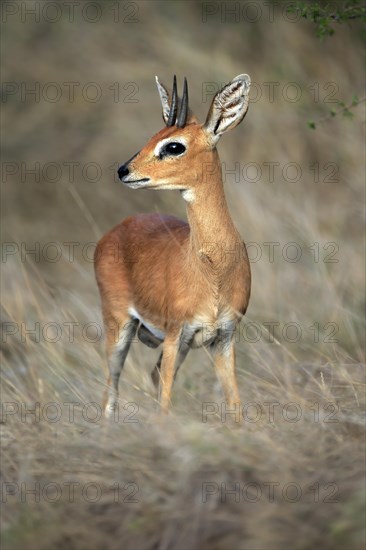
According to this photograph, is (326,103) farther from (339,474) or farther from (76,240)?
(339,474)

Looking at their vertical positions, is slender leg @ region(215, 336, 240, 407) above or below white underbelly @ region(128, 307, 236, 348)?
below

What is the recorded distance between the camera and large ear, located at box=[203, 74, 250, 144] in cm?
732

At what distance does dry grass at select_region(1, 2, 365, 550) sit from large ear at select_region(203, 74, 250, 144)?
1.51m

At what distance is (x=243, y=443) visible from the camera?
6070mm

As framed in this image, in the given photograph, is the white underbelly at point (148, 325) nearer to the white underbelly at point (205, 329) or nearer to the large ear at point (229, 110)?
the white underbelly at point (205, 329)

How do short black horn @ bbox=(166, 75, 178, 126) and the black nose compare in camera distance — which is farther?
short black horn @ bbox=(166, 75, 178, 126)

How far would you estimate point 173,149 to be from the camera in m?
7.28

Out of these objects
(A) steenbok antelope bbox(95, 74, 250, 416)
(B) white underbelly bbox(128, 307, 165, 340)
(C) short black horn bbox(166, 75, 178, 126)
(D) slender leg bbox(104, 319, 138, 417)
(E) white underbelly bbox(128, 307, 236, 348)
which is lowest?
(D) slender leg bbox(104, 319, 138, 417)

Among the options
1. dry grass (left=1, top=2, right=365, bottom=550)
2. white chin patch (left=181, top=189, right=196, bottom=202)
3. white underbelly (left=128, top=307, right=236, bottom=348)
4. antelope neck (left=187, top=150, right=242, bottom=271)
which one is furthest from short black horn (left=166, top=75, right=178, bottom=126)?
dry grass (left=1, top=2, right=365, bottom=550)

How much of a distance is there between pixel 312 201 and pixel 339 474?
7.23m

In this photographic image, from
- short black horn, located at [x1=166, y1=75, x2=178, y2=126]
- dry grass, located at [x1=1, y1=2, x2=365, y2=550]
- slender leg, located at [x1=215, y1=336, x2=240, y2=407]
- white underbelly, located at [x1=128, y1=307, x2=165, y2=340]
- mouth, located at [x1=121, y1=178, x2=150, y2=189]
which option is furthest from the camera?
white underbelly, located at [x1=128, y1=307, x2=165, y2=340]

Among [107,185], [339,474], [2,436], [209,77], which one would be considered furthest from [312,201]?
[339,474]

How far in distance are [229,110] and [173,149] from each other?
0.44m

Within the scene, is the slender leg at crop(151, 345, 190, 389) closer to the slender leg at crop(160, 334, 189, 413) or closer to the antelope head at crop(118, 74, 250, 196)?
the slender leg at crop(160, 334, 189, 413)
